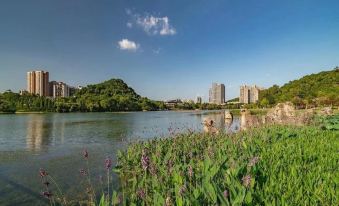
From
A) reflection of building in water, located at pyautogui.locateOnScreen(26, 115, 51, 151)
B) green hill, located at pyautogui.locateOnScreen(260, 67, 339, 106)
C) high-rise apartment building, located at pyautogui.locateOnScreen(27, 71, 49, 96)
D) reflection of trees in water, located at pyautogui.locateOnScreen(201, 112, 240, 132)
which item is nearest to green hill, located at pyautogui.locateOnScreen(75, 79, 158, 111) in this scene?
high-rise apartment building, located at pyautogui.locateOnScreen(27, 71, 49, 96)

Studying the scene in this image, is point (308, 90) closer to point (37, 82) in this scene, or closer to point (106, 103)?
point (106, 103)

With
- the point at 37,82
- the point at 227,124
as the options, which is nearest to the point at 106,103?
the point at 37,82

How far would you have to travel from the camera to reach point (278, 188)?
4.82 m

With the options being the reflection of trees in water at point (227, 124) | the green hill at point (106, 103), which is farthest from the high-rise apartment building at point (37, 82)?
the reflection of trees in water at point (227, 124)

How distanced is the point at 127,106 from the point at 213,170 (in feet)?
477

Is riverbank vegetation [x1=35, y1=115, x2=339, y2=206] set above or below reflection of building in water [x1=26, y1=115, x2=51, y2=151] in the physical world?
above

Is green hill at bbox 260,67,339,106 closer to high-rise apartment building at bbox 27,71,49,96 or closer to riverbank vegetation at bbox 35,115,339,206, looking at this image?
riverbank vegetation at bbox 35,115,339,206

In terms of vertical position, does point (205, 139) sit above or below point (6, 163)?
above

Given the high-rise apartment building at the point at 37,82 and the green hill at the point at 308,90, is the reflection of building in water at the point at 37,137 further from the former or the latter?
the high-rise apartment building at the point at 37,82

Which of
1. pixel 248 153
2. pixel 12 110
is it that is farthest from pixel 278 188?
pixel 12 110

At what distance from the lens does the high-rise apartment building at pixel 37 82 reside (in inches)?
7525

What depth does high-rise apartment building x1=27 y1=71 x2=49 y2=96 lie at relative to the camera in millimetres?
191125

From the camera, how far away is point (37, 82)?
639ft

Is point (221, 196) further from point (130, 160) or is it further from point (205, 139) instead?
point (205, 139)
